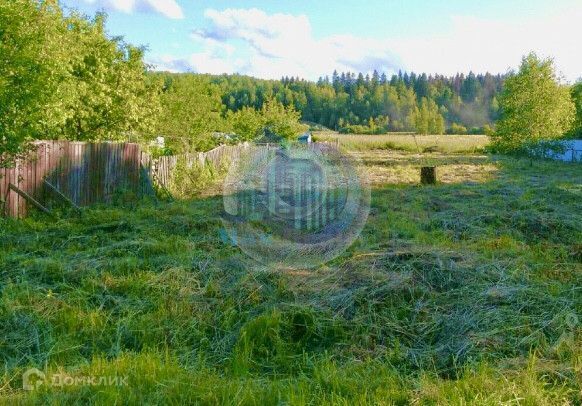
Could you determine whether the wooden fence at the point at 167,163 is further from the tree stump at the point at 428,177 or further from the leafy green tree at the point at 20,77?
the tree stump at the point at 428,177

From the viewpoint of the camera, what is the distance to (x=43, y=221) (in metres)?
7.98

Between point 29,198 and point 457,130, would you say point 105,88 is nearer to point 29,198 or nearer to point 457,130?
point 29,198


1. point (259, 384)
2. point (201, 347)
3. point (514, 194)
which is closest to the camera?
point (259, 384)

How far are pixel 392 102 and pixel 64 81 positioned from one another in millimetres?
70677

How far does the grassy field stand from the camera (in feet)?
9.30

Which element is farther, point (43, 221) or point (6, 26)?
point (43, 221)

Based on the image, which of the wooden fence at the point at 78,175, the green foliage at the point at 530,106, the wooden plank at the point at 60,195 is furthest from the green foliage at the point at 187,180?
the green foliage at the point at 530,106

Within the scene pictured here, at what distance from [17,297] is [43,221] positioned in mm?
4218

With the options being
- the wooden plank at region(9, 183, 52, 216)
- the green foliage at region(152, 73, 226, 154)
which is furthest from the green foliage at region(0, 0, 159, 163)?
the green foliage at region(152, 73, 226, 154)

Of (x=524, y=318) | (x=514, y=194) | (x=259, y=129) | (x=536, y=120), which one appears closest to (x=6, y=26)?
(x=524, y=318)

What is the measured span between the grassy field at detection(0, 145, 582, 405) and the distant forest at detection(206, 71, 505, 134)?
40131mm

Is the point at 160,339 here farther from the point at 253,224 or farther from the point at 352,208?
the point at 352,208

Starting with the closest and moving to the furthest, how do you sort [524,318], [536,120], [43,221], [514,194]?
[524,318], [43,221], [514,194], [536,120]

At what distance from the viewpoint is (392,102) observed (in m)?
75.2
